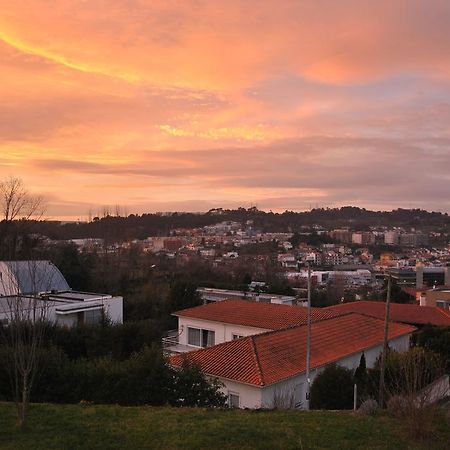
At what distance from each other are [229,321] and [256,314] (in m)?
1.37

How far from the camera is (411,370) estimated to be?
8.62 metres

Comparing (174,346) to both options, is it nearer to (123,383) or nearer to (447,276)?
(123,383)

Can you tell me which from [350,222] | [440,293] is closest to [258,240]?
[350,222]

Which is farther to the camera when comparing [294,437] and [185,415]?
[185,415]

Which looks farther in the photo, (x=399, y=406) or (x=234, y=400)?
(x=234, y=400)

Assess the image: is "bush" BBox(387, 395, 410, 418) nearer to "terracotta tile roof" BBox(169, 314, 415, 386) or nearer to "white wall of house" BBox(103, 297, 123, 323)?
"terracotta tile roof" BBox(169, 314, 415, 386)

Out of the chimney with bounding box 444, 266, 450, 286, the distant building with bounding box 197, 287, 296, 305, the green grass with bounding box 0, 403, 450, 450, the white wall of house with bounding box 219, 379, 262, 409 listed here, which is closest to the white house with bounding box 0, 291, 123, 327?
the distant building with bounding box 197, 287, 296, 305

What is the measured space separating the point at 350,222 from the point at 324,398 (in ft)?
316

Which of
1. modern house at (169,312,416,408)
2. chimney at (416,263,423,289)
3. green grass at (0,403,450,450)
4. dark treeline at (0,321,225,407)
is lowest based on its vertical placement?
chimney at (416,263,423,289)

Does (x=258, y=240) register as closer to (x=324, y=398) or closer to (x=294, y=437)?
(x=324, y=398)

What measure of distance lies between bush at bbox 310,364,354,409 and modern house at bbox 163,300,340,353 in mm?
6720

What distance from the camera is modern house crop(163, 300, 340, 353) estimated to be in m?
20.3

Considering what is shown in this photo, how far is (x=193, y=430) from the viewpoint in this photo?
7168 mm

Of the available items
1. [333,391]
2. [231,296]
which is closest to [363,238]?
[231,296]
